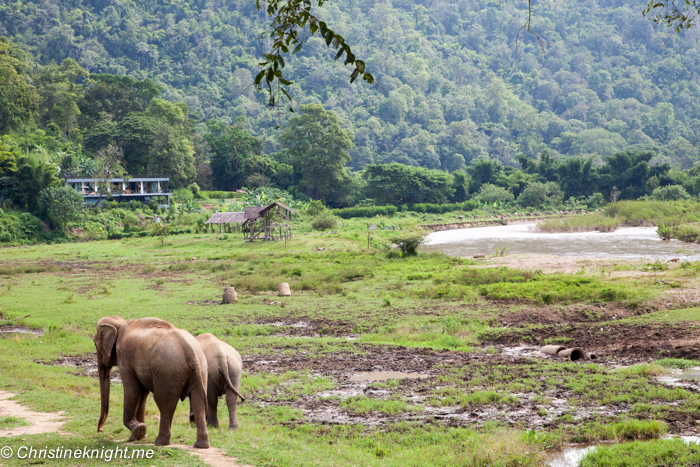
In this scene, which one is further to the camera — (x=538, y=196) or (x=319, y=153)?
(x=319, y=153)

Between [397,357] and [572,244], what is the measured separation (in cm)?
3412

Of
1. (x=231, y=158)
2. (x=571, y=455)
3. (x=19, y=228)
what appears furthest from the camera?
(x=231, y=158)

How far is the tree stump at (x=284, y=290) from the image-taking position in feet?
70.5

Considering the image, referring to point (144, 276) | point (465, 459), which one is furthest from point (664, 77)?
point (465, 459)

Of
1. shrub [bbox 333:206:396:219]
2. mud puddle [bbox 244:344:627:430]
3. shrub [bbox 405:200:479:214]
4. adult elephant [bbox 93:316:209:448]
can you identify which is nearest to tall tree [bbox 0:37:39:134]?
shrub [bbox 333:206:396:219]

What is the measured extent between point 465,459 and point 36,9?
186 m

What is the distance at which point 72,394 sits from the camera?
9367mm

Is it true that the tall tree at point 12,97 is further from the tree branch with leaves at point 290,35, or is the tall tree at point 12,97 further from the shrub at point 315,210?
the tree branch with leaves at point 290,35

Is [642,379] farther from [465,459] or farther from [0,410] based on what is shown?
[0,410]

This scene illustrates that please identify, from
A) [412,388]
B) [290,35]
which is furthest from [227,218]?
[290,35]

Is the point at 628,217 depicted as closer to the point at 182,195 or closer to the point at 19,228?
the point at 182,195

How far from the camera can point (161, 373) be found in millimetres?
6457

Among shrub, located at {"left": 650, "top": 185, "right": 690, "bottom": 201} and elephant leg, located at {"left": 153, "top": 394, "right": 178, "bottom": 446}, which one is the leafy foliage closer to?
shrub, located at {"left": 650, "top": 185, "right": 690, "bottom": 201}

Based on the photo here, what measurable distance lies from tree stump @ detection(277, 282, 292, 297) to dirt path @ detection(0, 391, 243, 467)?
1252 cm
